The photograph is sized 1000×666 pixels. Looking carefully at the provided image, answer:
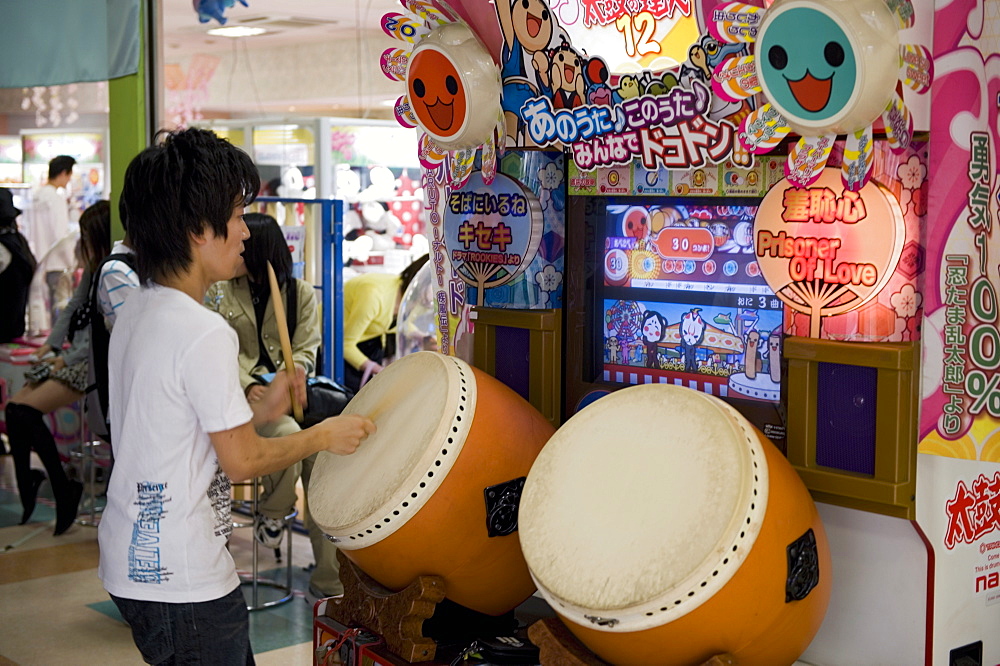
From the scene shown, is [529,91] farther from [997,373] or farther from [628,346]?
[997,373]

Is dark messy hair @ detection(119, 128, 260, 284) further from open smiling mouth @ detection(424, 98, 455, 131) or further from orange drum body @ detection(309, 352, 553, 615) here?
open smiling mouth @ detection(424, 98, 455, 131)

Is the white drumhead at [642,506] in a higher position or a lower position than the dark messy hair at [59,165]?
lower

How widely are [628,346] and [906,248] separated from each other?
27.8 inches

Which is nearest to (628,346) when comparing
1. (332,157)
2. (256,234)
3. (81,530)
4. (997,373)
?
(997,373)

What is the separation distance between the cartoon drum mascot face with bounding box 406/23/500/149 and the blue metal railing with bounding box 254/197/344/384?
7.39ft

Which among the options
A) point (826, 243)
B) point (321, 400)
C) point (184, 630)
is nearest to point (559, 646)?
point (184, 630)

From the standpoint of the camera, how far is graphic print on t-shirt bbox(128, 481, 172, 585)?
1801 millimetres

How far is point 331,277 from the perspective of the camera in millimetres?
4754

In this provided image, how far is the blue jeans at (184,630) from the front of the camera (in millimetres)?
1817

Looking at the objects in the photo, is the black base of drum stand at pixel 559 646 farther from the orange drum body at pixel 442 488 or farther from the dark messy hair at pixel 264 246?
the dark messy hair at pixel 264 246

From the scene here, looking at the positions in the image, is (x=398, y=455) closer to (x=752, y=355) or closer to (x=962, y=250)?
(x=752, y=355)

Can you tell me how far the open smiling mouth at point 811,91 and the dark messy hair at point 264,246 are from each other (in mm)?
2430

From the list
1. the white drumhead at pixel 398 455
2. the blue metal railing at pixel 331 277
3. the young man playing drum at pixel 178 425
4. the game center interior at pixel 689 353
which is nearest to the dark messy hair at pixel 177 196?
the young man playing drum at pixel 178 425

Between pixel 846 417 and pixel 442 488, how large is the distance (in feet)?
2.45
